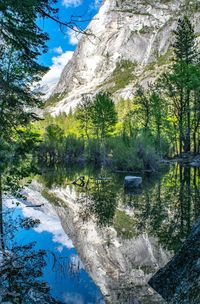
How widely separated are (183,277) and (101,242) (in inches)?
172

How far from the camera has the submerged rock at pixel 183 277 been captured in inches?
157

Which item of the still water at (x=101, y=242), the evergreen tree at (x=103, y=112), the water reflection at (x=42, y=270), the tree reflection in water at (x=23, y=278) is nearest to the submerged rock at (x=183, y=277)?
the still water at (x=101, y=242)

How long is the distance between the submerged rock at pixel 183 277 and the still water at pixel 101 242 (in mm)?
227

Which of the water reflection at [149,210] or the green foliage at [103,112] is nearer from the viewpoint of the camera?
the water reflection at [149,210]

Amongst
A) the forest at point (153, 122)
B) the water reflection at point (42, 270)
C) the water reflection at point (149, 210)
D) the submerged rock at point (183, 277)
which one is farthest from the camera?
the forest at point (153, 122)

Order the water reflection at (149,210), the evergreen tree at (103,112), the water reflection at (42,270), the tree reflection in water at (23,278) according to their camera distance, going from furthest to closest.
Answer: the evergreen tree at (103,112) < the water reflection at (149,210) < the water reflection at (42,270) < the tree reflection in water at (23,278)

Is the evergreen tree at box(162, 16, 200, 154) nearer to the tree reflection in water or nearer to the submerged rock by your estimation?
the tree reflection in water

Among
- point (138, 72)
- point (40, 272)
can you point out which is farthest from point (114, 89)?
point (40, 272)

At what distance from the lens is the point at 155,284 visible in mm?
5680

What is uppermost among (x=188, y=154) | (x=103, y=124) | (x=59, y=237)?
(x=103, y=124)

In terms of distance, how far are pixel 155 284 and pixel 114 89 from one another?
178 metres

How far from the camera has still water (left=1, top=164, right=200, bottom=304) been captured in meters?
5.93

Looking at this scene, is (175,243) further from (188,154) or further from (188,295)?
(188,154)

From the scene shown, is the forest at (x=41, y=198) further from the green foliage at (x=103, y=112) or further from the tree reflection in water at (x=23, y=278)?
the green foliage at (x=103, y=112)
